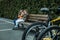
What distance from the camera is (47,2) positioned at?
40.0 ft

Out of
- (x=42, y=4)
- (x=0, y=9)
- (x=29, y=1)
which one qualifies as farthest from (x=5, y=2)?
(x=42, y=4)

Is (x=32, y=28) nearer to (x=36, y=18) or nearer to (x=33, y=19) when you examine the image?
(x=36, y=18)

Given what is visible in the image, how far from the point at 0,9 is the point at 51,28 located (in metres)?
13.2

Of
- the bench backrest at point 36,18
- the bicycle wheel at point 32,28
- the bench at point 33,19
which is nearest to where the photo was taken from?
the bicycle wheel at point 32,28

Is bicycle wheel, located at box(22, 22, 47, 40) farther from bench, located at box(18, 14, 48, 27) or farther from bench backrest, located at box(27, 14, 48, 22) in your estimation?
bench, located at box(18, 14, 48, 27)

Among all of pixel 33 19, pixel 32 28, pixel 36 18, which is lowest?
pixel 33 19

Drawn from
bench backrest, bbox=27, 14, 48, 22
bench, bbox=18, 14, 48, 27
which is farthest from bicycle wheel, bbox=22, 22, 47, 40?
bench, bbox=18, 14, 48, 27

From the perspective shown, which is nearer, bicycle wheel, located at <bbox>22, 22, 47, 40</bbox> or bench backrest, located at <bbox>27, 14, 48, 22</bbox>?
bicycle wheel, located at <bbox>22, 22, 47, 40</bbox>

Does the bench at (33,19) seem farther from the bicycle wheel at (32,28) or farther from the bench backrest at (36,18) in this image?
the bicycle wheel at (32,28)

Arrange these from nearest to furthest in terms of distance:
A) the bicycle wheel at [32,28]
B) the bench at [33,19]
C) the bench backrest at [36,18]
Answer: the bicycle wheel at [32,28]
the bench backrest at [36,18]
the bench at [33,19]

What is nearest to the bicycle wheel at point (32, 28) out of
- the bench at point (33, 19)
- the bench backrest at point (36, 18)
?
the bench backrest at point (36, 18)

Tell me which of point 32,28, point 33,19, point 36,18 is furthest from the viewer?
point 33,19

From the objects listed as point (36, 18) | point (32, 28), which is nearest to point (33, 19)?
point (36, 18)

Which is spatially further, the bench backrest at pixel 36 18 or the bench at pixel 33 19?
the bench at pixel 33 19
